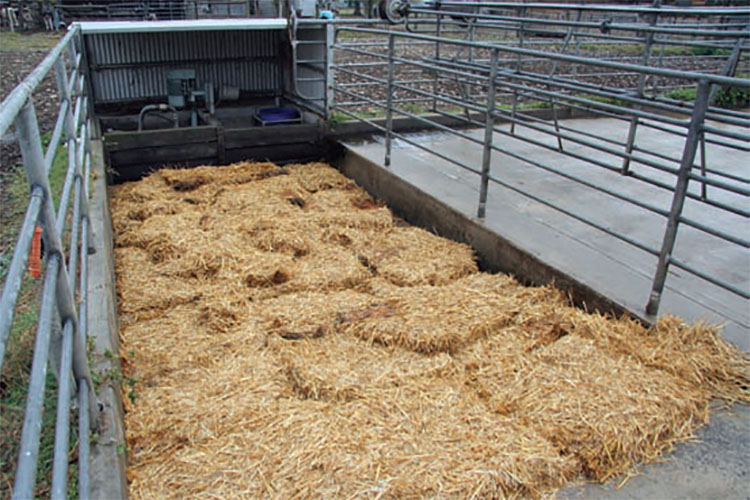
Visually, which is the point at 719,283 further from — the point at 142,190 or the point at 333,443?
the point at 142,190

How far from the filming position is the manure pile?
2365mm

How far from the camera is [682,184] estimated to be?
3.03 meters

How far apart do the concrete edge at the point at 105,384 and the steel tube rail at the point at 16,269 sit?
2.79 feet

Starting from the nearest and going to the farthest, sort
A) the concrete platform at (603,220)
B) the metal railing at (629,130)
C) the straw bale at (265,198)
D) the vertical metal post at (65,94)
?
1. the metal railing at (629,130)
2. the vertical metal post at (65,94)
3. the concrete platform at (603,220)
4. the straw bale at (265,198)

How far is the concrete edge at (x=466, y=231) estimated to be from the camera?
11.9 ft

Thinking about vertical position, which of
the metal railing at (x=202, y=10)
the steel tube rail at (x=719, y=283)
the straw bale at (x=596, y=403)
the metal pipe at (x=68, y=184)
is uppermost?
the metal railing at (x=202, y=10)

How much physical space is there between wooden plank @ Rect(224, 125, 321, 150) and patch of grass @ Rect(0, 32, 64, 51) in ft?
41.4

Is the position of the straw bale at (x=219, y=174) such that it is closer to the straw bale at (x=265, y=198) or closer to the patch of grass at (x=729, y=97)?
the straw bale at (x=265, y=198)

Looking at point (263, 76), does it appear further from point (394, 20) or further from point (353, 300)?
point (353, 300)

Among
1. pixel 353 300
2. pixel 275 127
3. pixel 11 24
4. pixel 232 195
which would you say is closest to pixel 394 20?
pixel 275 127

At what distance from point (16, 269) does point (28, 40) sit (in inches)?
810

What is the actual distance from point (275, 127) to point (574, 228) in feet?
11.9

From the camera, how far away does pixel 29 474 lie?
112 centimetres

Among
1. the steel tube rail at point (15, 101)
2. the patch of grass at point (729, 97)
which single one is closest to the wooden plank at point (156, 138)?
the steel tube rail at point (15, 101)
